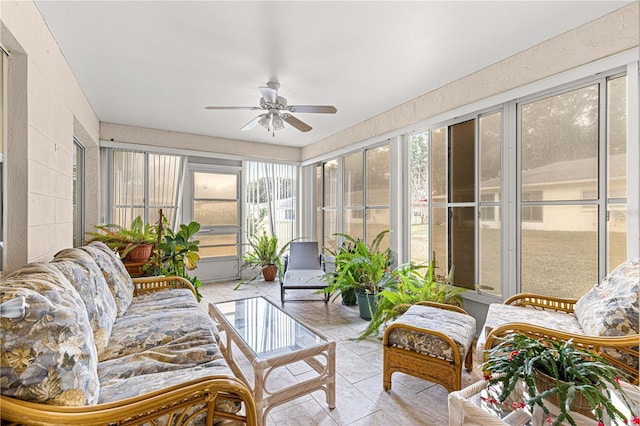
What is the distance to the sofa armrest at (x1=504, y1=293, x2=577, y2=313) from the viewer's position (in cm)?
211

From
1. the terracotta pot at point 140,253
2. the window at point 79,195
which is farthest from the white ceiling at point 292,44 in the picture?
the terracotta pot at point 140,253

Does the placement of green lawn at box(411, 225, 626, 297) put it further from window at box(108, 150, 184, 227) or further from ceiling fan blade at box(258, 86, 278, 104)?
window at box(108, 150, 184, 227)

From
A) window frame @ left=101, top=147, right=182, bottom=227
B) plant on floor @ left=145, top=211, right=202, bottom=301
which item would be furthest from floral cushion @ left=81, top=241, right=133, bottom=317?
window frame @ left=101, top=147, right=182, bottom=227

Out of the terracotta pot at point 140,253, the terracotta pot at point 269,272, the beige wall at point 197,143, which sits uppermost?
the beige wall at point 197,143

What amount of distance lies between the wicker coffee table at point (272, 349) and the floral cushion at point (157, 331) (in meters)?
0.27

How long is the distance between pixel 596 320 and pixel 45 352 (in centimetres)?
246

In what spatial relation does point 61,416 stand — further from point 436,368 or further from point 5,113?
point 436,368

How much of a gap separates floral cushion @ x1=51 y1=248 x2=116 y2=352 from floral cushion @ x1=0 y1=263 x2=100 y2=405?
467 mm

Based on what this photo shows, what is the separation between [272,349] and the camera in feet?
6.15

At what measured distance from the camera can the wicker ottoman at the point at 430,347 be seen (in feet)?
5.98

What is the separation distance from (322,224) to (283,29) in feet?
12.6

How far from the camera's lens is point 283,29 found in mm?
2062

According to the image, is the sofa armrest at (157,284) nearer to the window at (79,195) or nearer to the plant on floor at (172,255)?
the plant on floor at (172,255)

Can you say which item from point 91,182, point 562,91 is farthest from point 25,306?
point 91,182
